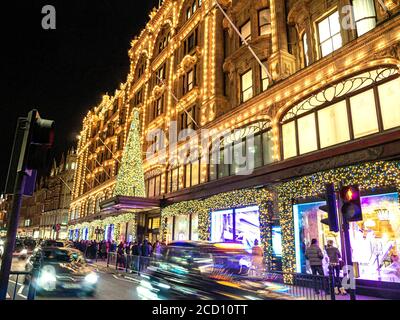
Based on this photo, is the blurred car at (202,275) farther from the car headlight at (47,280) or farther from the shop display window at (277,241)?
the shop display window at (277,241)

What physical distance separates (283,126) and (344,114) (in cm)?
366

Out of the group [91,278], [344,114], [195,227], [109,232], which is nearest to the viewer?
[91,278]

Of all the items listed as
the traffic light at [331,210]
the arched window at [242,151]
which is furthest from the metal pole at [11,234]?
the arched window at [242,151]

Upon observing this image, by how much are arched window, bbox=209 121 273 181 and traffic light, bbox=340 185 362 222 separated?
962cm

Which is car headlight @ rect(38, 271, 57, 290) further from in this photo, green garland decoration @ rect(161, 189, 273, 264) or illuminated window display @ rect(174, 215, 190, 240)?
illuminated window display @ rect(174, 215, 190, 240)

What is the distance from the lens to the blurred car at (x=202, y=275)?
6.57m

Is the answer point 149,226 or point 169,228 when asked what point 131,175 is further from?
point 169,228

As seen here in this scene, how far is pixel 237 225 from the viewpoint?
18.5 metres

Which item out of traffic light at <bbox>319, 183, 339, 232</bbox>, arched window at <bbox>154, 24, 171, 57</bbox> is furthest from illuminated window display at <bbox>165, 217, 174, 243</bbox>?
traffic light at <bbox>319, 183, 339, 232</bbox>

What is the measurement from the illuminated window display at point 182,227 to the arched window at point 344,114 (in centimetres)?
1056

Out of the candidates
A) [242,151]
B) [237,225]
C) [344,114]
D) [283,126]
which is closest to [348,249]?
[344,114]
